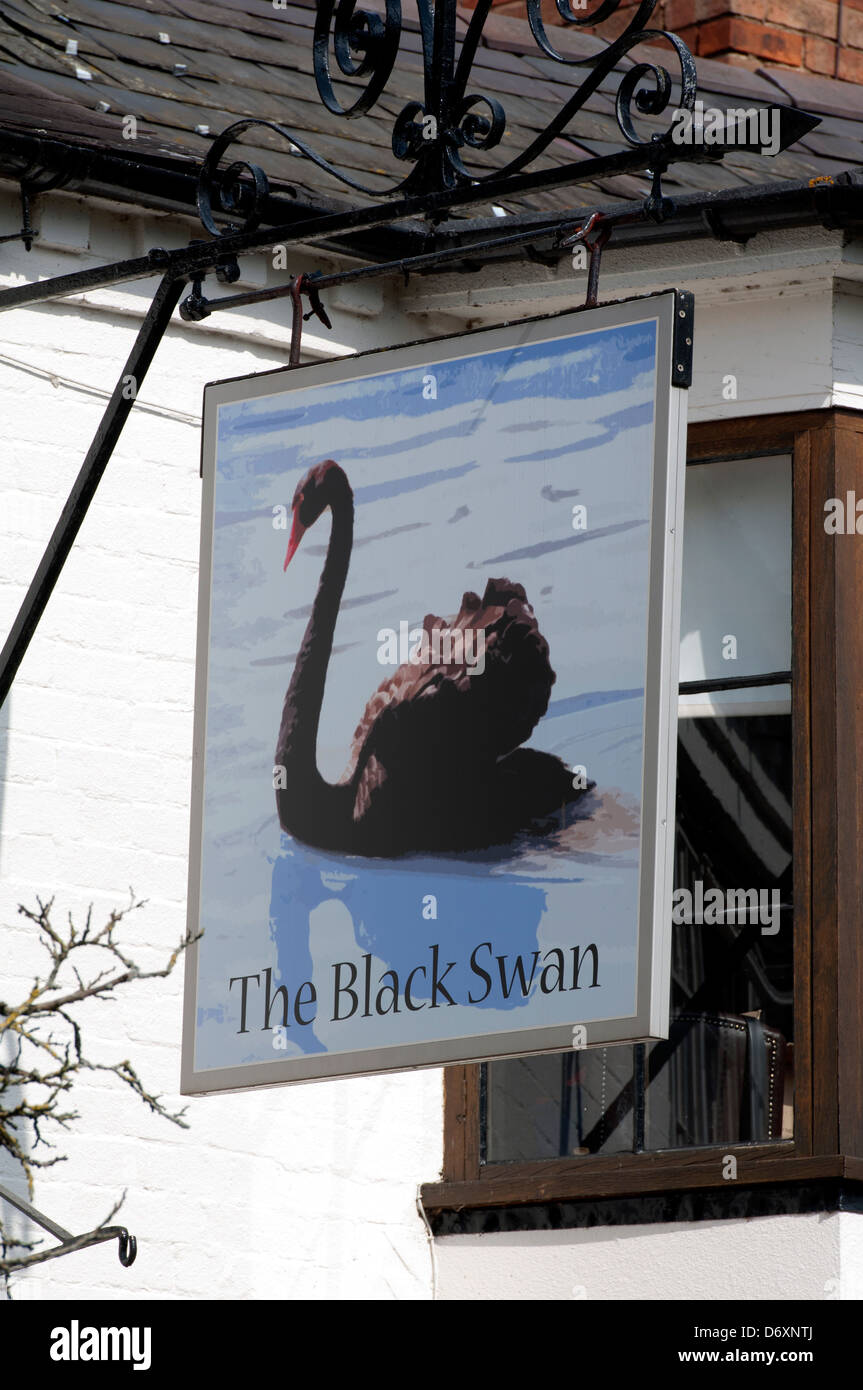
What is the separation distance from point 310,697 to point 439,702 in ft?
1.02

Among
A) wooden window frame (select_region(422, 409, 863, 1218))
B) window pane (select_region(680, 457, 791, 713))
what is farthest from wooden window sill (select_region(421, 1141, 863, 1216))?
window pane (select_region(680, 457, 791, 713))

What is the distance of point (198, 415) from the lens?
546cm

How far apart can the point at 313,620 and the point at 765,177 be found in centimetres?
306

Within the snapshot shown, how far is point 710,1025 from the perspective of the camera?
17.6 ft

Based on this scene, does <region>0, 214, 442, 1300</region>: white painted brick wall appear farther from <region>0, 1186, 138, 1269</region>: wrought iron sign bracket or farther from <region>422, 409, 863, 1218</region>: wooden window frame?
<region>0, 1186, 138, 1269</region>: wrought iron sign bracket

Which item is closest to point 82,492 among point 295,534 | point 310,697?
point 295,534

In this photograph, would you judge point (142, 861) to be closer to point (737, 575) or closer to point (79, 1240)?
point (737, 575)

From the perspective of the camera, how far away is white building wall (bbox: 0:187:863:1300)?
4980mm

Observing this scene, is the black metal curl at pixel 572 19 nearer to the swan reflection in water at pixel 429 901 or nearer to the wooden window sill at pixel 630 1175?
the swan reflection in water at pixel 429 901

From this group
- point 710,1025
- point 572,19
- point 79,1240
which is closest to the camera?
point 79,1240

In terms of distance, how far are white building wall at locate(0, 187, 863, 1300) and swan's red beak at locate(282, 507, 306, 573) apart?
133 cm

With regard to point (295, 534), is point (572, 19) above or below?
above

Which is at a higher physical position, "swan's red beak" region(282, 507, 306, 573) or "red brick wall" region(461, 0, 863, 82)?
"red brick wall" region(461, 0, 863, 82)
